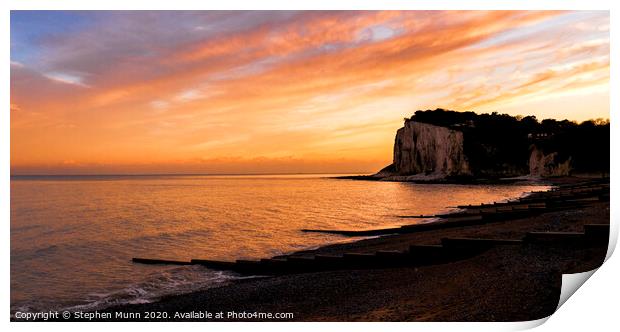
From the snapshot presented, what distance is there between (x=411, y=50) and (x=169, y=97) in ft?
21.5

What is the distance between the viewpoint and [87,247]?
555 inches

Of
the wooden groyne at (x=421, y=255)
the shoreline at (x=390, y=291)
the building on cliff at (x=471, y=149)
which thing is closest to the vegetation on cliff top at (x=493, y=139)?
the building on cliff at (x=471, y=149)

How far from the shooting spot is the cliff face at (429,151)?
2867 inches

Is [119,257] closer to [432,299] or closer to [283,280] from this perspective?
[283,280]

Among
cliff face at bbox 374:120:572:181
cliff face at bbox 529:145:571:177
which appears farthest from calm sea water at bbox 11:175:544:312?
cliff face at bbox 374:120:572:181

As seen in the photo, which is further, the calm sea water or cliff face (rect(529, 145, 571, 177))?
cliff face (rect(529, 145, 571, 177))

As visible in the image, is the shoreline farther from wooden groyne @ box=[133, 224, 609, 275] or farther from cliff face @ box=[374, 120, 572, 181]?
cliff face @ box=[374, 120, 572, 181]

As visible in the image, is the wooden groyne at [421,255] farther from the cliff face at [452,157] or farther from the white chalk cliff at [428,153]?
the white chalk cliff at [428,153]

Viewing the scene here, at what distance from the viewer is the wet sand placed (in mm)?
6117

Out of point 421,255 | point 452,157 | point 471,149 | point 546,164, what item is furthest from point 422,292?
point 452,157

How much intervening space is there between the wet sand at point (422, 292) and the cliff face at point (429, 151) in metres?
64.0

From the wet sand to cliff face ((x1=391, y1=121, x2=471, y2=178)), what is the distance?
6404 centimetres

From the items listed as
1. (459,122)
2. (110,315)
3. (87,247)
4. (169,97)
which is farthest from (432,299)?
(459,122)

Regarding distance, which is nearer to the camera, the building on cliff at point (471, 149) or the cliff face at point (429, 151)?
the building on cliff at point (471, 149)
